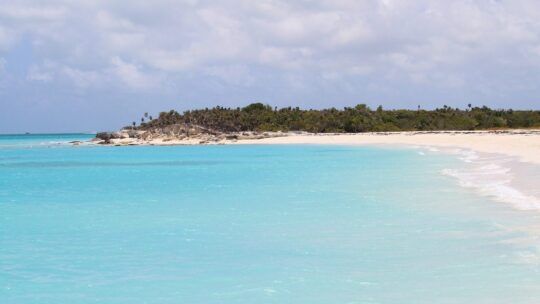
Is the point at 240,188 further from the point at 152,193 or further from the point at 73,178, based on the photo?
the point at 73,178

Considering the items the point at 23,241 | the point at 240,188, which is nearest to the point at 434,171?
A: the point at 240,188

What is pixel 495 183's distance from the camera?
18.9 meters

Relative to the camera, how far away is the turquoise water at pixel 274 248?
783cm

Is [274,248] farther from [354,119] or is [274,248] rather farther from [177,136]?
[354,119]

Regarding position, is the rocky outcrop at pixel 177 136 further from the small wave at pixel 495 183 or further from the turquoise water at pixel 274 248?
the turquoise water at pixel 274 248

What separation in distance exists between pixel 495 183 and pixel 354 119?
79831 millimetres

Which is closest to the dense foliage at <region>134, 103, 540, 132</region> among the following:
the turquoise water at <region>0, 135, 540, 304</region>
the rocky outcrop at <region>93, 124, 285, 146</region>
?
the rocky outcrop at <region>93, 124, 285, 146</region>

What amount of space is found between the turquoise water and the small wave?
0.54 metres

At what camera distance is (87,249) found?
1096 centimetres

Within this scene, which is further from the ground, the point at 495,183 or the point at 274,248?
the point at 495,183

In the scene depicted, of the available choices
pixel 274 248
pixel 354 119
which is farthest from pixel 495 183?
pixel 354 119

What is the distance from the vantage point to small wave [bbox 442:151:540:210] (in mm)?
14426

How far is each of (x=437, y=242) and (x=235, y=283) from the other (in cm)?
378

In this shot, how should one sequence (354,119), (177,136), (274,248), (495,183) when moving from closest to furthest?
(274,248) < (495,183) < (177,136) < (354,119)
